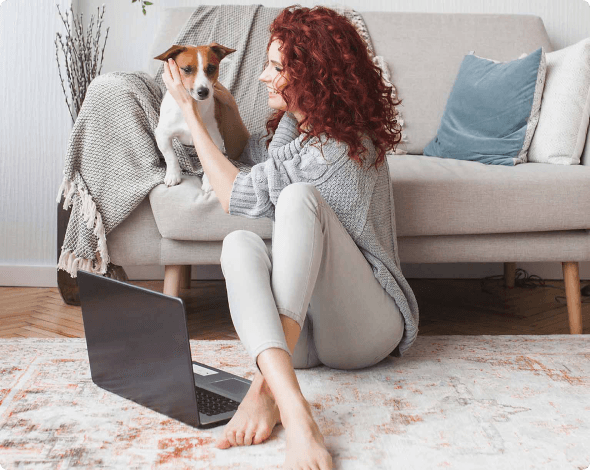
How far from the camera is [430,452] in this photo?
1021 mm

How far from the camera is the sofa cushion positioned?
2338 millimetres

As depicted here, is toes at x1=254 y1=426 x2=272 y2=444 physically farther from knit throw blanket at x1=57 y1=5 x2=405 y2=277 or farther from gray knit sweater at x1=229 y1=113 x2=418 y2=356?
knit throw blanket at x1=57 y1=5 x2=405 y2=277

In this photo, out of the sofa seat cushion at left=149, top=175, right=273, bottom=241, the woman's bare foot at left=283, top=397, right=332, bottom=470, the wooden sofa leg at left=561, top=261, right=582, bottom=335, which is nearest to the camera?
the woman's bare foot at left=283, top=397, right=332, bottom=470

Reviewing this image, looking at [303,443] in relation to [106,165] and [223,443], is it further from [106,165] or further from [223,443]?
[106,165]

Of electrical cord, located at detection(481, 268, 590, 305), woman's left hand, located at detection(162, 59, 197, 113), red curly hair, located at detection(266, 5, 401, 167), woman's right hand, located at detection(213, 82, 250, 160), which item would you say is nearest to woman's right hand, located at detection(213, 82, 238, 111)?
woman's right hand, located at detection(213, 82, 250, 160)

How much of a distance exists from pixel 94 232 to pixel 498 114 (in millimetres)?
1278

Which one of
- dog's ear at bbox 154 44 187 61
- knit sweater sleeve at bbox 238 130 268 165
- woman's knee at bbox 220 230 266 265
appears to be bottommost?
woman's knee at bbox 220 230 266 265

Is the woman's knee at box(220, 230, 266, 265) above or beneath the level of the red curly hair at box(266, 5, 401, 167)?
beneath

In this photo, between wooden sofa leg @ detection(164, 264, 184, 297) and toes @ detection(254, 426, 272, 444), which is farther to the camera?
wooden sofa leg @ detection(164, 264, 184, 297)

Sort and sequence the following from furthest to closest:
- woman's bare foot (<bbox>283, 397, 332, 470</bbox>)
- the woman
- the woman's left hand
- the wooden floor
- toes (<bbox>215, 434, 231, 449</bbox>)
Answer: the wooden floor
the woman's left hand
the woman
toes (<bbox>215, 434, 231, 449</bbox>)
woman's bare foot (<bbox>283, 397, 332, 470</bbox>)

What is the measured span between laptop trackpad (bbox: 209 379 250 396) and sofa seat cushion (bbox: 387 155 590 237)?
638 millimetres

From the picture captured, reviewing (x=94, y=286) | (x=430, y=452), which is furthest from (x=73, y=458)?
(x=430, y=452)

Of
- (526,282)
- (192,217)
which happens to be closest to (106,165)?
(192,217)

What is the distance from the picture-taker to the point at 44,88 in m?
2.53
